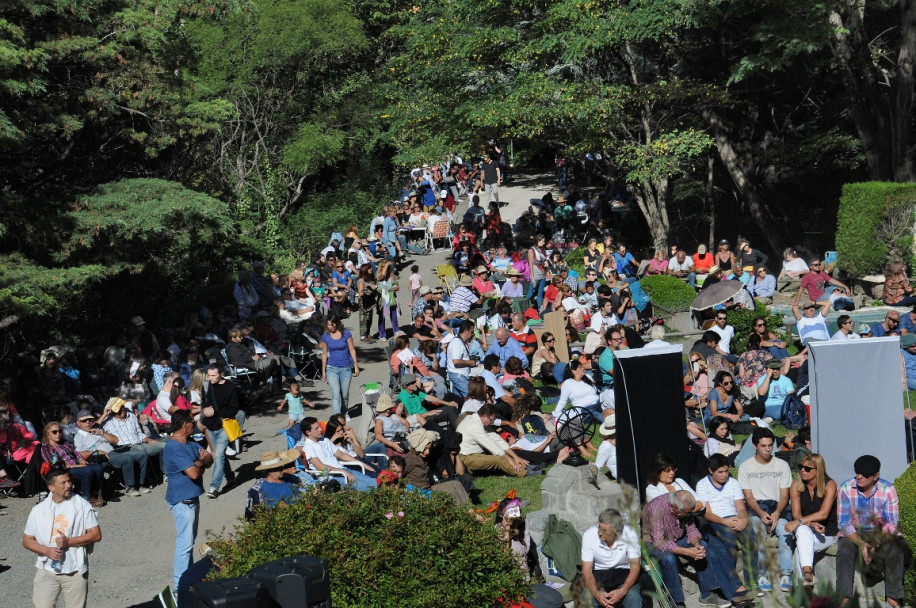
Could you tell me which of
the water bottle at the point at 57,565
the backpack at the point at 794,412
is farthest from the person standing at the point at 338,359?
the water bottle at the point at 57,565

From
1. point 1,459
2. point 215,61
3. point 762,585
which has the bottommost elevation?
point 762,585

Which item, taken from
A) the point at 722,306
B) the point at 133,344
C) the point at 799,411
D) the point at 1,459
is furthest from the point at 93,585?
the point at 722,306

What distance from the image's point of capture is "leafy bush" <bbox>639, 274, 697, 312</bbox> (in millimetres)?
19281

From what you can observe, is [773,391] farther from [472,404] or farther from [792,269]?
[792,269]

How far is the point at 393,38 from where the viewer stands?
37188mm

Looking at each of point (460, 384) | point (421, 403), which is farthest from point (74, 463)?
point (460, 384)

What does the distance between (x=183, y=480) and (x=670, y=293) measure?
11766mm

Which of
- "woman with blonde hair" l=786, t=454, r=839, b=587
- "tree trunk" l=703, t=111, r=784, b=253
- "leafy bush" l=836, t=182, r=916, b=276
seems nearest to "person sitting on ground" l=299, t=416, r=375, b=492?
"woman with blonde hair" l=786, t=454, r=839, b=587

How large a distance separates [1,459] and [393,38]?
2714cm

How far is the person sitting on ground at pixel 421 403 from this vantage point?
1365 cm

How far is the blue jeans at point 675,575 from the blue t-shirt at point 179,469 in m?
4.04

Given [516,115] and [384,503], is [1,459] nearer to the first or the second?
[384,503]

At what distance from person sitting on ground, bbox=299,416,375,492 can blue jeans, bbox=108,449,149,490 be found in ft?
7.75

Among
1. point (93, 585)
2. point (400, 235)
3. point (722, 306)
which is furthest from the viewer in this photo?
point (400, 235)
